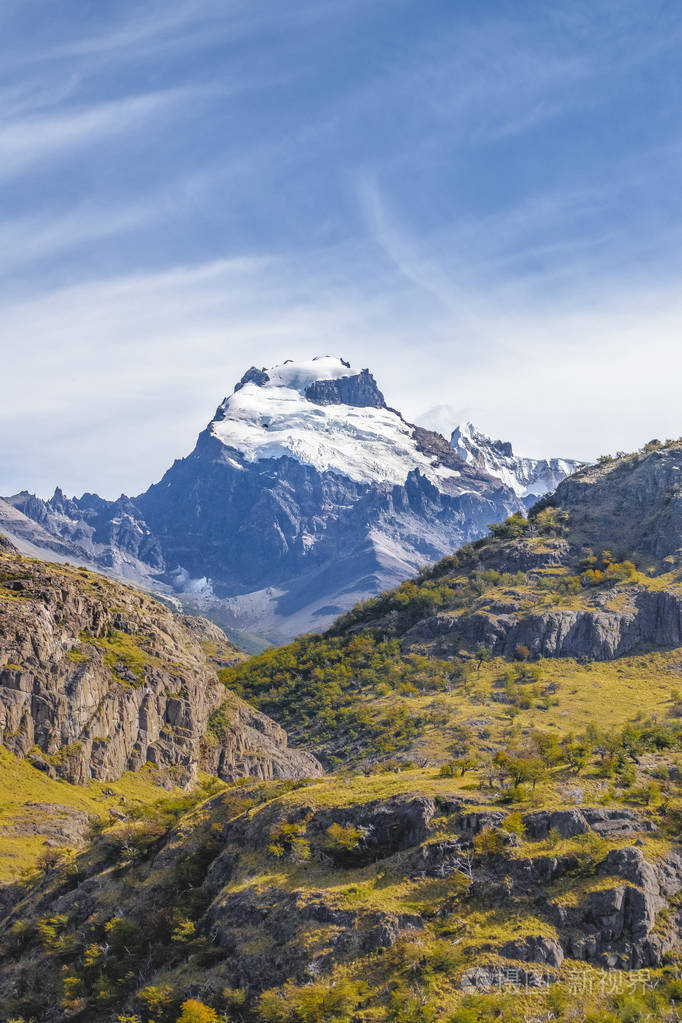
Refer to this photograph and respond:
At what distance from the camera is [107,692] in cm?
14112

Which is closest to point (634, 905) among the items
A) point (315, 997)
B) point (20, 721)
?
point (315, 997)

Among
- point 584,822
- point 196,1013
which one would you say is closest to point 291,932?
point 196,1013

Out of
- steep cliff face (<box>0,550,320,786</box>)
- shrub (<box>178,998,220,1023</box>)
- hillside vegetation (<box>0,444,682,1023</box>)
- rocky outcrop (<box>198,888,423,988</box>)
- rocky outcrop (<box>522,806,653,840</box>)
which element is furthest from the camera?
steep cliff face (<box>0,550,320,786</box>)

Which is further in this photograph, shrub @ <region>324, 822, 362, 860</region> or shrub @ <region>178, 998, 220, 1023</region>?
shrub @ <region>324, 822, 362, 860</region>

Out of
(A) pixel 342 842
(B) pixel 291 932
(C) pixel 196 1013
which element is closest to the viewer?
(C) pixel 196 1013

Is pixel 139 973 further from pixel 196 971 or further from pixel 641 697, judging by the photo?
pixel 641 697

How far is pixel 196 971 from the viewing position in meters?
59.0

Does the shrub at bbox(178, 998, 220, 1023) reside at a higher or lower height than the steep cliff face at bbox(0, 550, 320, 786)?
lower

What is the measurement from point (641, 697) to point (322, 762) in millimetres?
69310

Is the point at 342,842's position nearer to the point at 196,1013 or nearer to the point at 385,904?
the point at 385,904

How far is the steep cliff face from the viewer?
129 m

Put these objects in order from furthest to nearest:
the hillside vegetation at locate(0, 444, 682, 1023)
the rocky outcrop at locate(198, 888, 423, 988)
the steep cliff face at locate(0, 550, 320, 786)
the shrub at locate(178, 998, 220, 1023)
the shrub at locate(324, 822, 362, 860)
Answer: the steep cliff face at locate(0, 550, 320, 786) → the shrub at locate(324, 822, 362, 860) → the rocky outcrop at locate(198, 888, 423, 988) → the hillside vegetation at locate(0, 444, 682, 1023) → the shrub at locate(178, 998, 220, 1023)

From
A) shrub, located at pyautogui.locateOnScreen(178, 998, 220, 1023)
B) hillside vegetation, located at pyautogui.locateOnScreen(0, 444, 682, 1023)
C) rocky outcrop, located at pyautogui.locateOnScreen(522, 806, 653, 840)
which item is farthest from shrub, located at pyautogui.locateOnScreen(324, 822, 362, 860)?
shrub, located at pyautogui.locateOnScreen(178, 998, 220, 1023)

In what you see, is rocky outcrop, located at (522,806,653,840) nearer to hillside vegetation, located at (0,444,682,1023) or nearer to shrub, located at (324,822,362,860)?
hillside vegetation, located at (0,444,682,1023)
